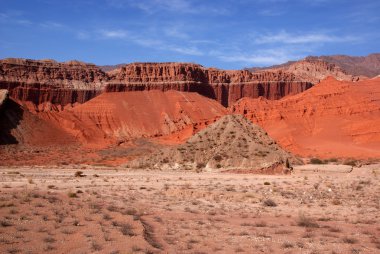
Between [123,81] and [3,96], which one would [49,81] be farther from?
[3,96]

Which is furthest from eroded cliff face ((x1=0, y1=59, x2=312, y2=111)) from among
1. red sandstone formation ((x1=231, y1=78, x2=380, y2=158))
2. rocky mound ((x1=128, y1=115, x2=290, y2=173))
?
rocky mound ((x1=128, y1=115, x2=290, y2=173))

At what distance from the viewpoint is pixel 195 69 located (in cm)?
13512

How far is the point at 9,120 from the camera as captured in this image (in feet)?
258

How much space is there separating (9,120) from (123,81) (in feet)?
152

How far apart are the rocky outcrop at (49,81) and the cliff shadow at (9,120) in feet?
73.2

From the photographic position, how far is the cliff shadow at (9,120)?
73.4 meters

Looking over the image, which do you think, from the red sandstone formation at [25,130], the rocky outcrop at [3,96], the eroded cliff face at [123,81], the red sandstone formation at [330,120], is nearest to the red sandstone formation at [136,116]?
the red sandstone formation at [25,130]

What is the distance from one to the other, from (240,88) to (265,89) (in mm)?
9530

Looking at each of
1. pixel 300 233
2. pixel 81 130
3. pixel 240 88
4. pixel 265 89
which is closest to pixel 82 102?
pixel 81 130

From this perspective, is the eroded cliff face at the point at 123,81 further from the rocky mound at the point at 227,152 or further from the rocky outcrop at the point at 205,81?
the rocky mound at the point at 227,152

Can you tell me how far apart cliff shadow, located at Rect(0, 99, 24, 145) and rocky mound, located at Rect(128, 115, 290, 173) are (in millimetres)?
31466

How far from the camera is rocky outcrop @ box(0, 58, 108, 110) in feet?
354

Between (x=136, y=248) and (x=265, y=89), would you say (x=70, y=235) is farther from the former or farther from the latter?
(x=265, y=89)

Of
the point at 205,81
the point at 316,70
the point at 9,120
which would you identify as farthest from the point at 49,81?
the point at 316,70
